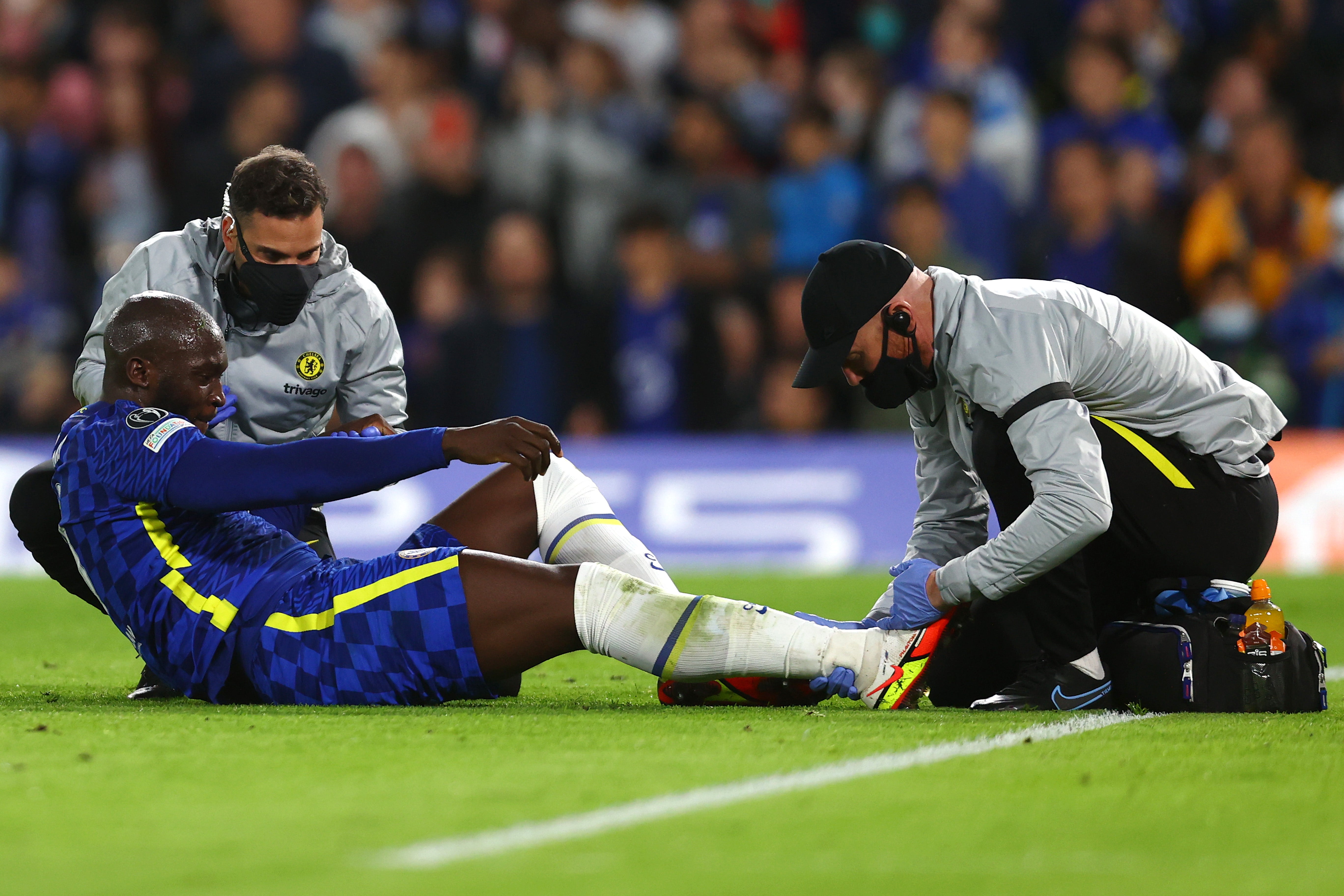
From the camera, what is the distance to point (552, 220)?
12141mm

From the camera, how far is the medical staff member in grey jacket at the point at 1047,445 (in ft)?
15.4

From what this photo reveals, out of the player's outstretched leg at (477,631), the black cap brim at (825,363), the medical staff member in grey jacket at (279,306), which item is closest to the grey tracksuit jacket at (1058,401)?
the black cap brim at (825,363)

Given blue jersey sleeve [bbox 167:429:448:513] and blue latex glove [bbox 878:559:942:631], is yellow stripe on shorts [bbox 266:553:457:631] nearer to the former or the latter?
blue jersey sleeve [bbox 167:429:448:513]

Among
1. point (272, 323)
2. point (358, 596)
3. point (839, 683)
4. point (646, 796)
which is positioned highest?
point (272, 323)

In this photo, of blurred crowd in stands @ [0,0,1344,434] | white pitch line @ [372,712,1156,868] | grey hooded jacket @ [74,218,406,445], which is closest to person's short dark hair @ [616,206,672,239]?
blurred crowd in stands @ [0,0,1344,434]

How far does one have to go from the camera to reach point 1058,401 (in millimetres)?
4672

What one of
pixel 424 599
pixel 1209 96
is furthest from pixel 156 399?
pixel 1209 96

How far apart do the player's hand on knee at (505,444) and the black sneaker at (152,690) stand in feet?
4.87

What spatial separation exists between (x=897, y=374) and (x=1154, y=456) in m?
0.79

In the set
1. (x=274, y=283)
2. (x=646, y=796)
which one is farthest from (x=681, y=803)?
(x=274, y=283)

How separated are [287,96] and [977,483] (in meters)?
8.12

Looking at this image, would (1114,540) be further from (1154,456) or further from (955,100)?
(955,100)

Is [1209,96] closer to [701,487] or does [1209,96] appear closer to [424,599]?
[701,487]

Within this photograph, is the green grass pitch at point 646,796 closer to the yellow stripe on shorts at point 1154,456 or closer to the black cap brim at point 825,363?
the yellow stripe on shorts at point 1154,456
